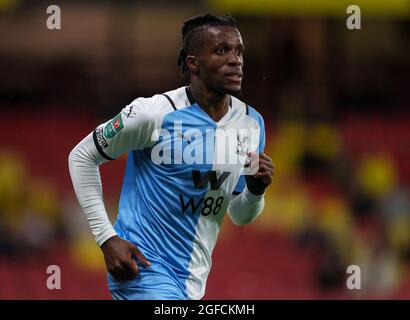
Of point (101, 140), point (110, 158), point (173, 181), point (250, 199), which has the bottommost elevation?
point (250, 199)

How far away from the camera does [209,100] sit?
580 cm

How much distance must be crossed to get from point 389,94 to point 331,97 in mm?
1278

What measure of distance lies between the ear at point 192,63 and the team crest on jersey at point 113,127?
55 cm

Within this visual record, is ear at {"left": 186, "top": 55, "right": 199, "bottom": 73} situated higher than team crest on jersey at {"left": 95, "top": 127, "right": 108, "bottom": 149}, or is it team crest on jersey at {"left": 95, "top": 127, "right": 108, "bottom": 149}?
ear at {"left": 186, "top": 55, "right": 199, "bottom": 73}

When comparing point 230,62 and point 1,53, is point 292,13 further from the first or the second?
point 230,62

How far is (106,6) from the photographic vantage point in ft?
60.9

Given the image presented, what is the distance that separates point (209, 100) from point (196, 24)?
451 millimetres

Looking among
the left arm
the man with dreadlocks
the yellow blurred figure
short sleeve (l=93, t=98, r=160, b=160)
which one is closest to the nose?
the man with dreadlocks

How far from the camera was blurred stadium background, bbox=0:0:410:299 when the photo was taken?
13.8 metres

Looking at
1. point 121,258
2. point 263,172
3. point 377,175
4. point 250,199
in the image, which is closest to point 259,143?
point 250,199

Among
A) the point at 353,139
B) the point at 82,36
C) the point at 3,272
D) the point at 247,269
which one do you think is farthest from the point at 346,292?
the point at 82,36

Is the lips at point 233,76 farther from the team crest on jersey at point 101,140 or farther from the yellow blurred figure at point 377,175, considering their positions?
the yellow blurred figure at point 377,175

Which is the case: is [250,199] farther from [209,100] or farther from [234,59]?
[234,59]

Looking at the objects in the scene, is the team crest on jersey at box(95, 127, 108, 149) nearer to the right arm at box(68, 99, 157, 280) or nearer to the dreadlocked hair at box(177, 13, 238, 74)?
the right arm at box(68, 99, 157, 280)
